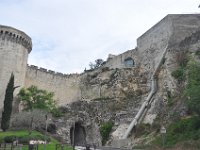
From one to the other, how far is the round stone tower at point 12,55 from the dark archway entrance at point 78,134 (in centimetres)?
825

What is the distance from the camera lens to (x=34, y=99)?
3991 centimetres

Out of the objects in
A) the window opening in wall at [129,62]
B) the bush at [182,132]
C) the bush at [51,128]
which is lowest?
the bush at [182,132]

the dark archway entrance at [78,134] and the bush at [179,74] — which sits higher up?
the bush at [179,74]

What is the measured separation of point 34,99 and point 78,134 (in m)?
6.94

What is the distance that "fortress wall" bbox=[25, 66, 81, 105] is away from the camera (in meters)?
46.1

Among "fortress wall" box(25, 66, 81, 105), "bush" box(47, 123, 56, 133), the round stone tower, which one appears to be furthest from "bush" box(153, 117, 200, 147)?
"fortress wall" box(25, 66, 81, 105)

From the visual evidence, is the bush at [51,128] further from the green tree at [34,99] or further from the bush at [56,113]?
the green tree at [34,99]

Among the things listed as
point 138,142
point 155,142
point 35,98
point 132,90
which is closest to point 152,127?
point 138,142

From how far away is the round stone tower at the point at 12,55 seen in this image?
40.3 metres

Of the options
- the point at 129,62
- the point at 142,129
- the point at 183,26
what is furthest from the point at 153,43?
the point at 142,129

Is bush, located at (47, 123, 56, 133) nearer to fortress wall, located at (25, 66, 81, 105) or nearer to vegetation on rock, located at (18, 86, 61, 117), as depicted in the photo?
vegetation on rock, located at (18, 86, 61, 117)

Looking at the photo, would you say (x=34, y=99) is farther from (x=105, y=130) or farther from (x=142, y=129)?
(x=142, y=129)

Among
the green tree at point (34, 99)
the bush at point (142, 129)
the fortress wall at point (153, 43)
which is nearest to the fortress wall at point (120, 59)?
the fortress wall at point (153, 43)

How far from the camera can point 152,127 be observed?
30312mm
